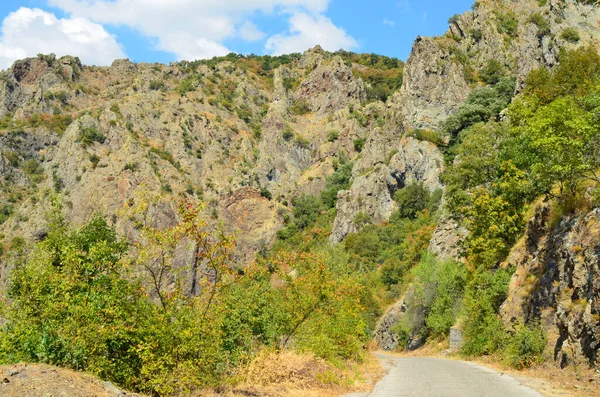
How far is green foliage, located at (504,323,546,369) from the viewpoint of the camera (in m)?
18.9

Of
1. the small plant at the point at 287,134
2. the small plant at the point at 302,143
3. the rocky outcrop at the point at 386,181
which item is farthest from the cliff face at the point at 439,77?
the small plant at the point at 287,134

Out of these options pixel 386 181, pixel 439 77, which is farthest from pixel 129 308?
pixel 439 77

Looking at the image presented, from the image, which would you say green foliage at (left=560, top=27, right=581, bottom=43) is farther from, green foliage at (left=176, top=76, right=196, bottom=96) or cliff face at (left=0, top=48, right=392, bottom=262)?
green foliage at (left=176, top=76, right=196, bottom=96)

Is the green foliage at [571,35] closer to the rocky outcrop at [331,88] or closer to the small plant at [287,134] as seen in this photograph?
the rocky outcrop at [331,88]

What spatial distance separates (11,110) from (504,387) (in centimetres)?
14703

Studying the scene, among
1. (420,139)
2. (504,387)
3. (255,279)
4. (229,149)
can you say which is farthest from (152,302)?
(229,149)

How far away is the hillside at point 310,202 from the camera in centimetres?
1098

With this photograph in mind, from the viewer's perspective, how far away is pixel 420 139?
83.2 metres

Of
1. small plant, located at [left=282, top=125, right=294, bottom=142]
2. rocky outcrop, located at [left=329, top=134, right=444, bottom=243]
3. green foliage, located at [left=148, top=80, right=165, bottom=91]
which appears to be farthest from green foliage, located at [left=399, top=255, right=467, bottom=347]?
green foliage, located at [left=148, top=80, right=165, bottom=91]

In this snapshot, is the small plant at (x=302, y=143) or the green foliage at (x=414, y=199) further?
the small plant at (x=302, y=143)

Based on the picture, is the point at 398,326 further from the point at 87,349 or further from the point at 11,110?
the point at 11,110

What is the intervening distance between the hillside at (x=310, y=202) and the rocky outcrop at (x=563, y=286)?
108 millimetres

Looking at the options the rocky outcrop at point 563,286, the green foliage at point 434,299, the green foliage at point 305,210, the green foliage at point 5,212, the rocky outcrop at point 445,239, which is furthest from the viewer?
the green foliage at point 305,210

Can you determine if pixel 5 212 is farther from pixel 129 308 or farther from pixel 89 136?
pixel 129 308
